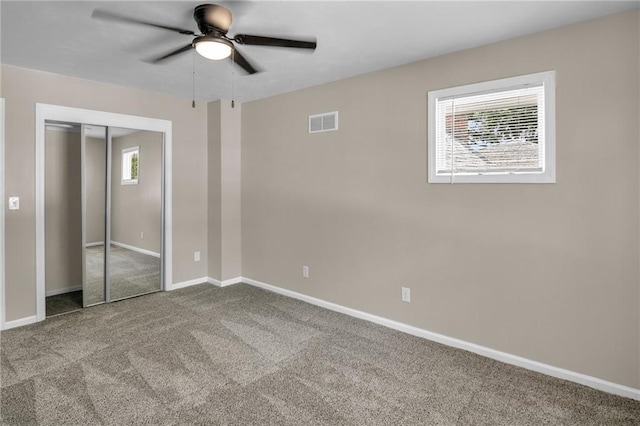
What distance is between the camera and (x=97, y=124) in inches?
157

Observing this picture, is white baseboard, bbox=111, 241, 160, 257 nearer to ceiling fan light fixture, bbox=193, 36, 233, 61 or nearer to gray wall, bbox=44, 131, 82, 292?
gray wall, bbox=44, 131, 82, 292

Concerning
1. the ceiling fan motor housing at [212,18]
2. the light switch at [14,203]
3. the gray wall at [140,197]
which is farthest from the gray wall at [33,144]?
the ceiling fan motor housing at [212,18]

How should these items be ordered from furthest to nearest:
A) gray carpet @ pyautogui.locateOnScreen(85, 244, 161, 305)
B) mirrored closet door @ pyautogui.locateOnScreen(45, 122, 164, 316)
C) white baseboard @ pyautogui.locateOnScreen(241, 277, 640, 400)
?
gray carpet @ pyautogui.locateOnScreen(85, 244, 161, 305)
mirrored closet door @ pyautogui.locateOnScreen(45, 122, 164, 316)
white baseboard @ pyautogui.locateOnScreen(241, 277, 640, 400)

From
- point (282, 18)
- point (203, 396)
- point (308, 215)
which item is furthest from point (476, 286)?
point (282, 18)

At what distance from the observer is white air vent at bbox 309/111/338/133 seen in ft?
12.8

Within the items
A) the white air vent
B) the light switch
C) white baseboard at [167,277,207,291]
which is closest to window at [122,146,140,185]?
the light switch

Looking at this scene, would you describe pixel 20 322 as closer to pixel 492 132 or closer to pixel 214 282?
pixel 214 282

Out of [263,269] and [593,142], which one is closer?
[593,142]

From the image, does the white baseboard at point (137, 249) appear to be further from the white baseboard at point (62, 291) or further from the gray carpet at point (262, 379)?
the gray carpet at point (262, 379)

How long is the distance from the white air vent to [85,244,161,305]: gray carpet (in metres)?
2.60

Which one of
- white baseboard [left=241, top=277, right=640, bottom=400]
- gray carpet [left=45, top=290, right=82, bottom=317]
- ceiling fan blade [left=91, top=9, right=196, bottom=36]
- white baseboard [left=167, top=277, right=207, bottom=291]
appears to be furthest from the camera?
white baseboard [left=167, top=277, right=207, bottom=291]

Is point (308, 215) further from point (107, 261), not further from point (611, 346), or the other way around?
point (611, 346)

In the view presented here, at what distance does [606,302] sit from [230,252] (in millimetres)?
4001

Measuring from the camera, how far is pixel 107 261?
4160 millimetres
